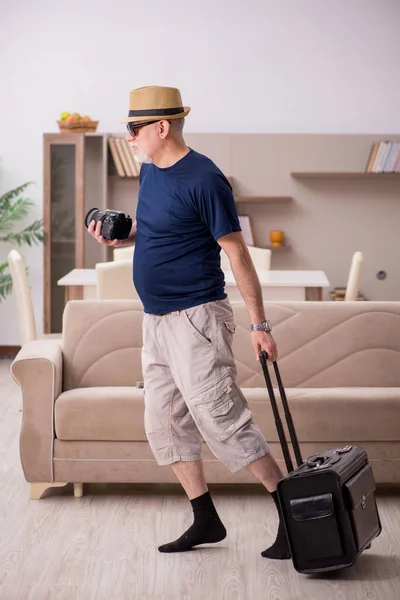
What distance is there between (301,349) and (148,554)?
118 centimetres

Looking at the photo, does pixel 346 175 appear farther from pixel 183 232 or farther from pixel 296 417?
pixel 183 232

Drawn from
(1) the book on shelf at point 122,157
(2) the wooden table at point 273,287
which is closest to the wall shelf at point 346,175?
(1) the book on shelf at point 122,157

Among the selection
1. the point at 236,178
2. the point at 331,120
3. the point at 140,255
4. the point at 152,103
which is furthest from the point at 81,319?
the point at 331,120

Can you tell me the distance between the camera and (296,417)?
3.36 metres

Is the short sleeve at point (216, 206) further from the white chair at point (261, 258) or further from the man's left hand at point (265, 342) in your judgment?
the white chair at point (261, 258)

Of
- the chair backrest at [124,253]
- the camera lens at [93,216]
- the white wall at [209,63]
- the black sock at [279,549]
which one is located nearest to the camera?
the black sock at [279,549]

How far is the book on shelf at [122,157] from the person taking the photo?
6766 mm

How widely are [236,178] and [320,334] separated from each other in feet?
11.0

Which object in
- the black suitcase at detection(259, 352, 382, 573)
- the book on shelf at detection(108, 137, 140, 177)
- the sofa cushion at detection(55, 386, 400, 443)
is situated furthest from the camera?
the book on shelf at detection(108, 137, 140, 177)

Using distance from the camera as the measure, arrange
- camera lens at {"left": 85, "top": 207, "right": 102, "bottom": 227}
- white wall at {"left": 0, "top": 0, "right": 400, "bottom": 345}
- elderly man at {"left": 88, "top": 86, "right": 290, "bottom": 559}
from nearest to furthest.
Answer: elderly man at {"left": 88, "top": 86, "right": 290, "bottom": 559}, camera lens at {"left": 85, "top": 207, "right": 102, "bottom": 227}, white wall at {"left": 0, "top": 0, "right": 400, "bottom": 345}

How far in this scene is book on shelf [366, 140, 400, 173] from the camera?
6.71 metres

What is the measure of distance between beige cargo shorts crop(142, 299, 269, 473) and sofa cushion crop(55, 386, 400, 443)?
1.88 feet

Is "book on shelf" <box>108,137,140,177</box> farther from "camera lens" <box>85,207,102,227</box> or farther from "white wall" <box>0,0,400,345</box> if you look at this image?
Answer: "camera lens" <box>85,207,102,227</box>

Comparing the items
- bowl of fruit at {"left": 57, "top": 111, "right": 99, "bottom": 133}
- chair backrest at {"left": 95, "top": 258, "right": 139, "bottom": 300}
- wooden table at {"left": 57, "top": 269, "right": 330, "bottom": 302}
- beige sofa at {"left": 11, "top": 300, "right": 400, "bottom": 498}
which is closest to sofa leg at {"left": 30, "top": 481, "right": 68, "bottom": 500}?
beige sofa at {"left": 11, "top": 300, "right": 400, "bottom": 498}
